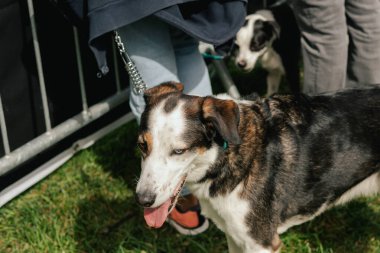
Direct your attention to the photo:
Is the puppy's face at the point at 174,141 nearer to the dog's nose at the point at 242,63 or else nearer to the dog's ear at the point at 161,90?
the dog's ear at the point at 161,90

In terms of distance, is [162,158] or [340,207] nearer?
[162,158]

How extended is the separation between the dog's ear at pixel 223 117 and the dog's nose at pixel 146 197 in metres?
0.39

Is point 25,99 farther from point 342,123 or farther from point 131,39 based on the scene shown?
point 342,123

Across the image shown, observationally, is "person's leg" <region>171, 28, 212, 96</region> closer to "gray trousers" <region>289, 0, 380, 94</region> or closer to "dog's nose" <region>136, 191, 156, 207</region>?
"gray trousers" <region>289, 0, 380, 94</region>

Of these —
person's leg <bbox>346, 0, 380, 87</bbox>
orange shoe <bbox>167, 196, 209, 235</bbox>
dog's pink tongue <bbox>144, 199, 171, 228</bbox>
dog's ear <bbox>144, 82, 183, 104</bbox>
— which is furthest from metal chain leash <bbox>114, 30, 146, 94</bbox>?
person's leg <bbox>346, 0, 380, 87</bbox>

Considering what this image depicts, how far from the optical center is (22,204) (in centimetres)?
380

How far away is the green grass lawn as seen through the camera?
11.3ft

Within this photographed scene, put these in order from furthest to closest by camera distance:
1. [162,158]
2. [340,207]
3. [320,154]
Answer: [340,207] < [320,154] < [162,158]

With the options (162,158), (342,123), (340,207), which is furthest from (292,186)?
(340,207)

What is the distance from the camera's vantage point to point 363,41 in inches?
135

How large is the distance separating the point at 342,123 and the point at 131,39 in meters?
1.13

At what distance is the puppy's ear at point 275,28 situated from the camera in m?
5.12

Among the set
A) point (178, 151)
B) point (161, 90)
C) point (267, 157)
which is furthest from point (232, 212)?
point (161, 90)

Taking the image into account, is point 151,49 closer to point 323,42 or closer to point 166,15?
point 166,15
